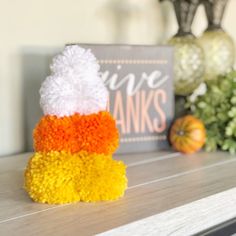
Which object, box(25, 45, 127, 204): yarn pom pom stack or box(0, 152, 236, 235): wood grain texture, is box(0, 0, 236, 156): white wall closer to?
box(0, 152, 236, 235): wood grain texture

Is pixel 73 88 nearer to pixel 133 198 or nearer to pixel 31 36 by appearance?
pixel 133 198

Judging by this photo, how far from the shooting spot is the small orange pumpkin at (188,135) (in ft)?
3.22

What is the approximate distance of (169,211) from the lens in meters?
0.62

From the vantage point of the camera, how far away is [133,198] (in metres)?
0.67

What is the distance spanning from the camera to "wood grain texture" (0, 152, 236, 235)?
1.85ft

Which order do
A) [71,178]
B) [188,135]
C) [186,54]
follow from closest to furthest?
1. [71,178]
2. [188,135]
3. [186,54]

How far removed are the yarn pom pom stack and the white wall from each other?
0.31m

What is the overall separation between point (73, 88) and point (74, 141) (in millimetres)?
68

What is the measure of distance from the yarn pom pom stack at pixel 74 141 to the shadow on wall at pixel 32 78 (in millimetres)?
325

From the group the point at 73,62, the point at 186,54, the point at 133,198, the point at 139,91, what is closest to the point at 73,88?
the point at 73,62

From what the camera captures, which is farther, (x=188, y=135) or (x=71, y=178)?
(x=188, y=135)

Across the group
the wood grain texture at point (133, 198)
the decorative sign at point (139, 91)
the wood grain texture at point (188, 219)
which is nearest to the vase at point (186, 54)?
the decorative sign at point (139, 91)

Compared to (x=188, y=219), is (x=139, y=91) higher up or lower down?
higher up

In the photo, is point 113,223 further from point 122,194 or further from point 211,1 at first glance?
point 211,1
